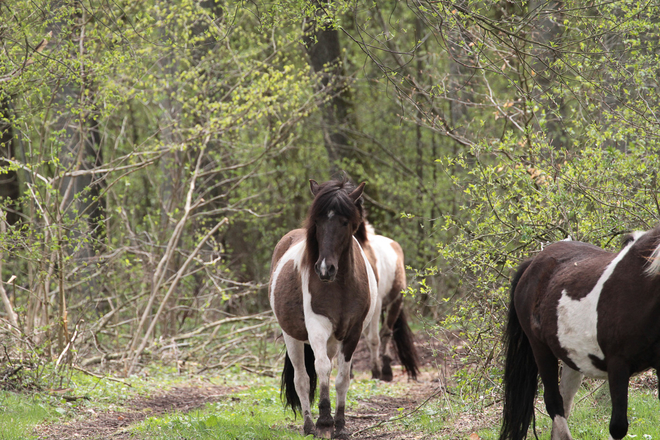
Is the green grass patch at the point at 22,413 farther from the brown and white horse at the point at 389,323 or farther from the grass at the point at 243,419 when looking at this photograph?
the brown and white horse at the point at 389,323

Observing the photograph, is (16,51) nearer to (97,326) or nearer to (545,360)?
(97,326)

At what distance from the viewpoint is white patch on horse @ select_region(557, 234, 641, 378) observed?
A: 3.71m

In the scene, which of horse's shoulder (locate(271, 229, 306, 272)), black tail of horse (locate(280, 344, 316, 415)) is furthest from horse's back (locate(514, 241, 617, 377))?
horse's shoulder (locate(271, 229, 306, 272))

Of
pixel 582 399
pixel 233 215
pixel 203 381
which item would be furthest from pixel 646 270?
pixel 233 215

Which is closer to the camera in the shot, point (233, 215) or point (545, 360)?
point (545, 360)

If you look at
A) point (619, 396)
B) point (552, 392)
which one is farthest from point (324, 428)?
point (619, 396)

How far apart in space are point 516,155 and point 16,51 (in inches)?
231

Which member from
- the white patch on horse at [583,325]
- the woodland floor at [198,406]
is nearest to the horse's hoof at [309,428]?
the woodland floor at [198,406]

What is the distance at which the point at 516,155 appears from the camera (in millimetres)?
6270

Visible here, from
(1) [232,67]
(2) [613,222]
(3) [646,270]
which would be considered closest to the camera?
(3) [646,270]

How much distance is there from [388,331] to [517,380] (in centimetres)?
509

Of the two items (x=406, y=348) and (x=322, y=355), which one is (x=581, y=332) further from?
(x=406, y=348)

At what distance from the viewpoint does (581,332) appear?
3.80m

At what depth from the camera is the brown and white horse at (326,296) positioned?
5184 millimetres
